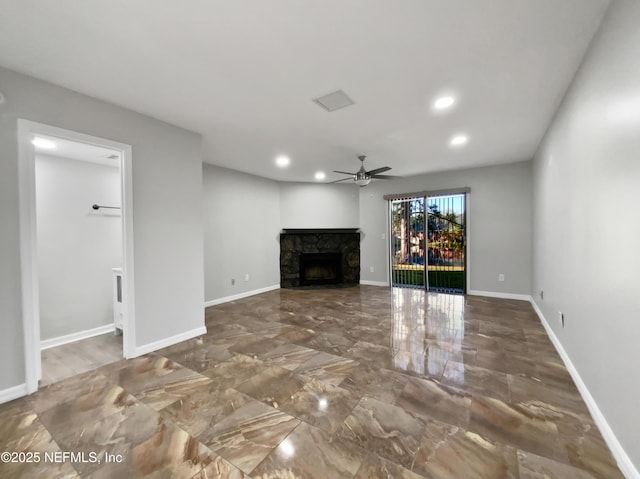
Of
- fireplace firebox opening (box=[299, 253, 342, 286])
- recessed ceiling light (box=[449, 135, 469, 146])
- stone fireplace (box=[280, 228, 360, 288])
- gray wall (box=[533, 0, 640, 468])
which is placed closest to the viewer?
gray wall (box=[533, 0, 640, 468])

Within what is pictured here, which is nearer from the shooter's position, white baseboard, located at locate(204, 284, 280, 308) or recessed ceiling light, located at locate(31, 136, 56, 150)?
recessed ceiling light, located at locate(31, 136, 56, 150)

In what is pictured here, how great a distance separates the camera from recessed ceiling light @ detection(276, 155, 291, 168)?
4.49 metres

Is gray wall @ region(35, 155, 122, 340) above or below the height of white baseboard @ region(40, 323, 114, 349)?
above

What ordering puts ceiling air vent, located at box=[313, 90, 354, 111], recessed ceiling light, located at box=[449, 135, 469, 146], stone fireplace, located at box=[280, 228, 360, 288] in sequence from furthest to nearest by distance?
stone fireplace, located at box=[280, 228, 360, 288] < recessed ceiling light, located at box=[449, 135, 469, 146] < ceiling air vent, located at box=[313, 90, 354, 111]

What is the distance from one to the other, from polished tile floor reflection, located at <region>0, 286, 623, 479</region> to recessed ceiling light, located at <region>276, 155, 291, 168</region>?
292cm

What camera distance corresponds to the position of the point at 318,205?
21.7ft

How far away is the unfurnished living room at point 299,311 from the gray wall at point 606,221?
0.02 meters

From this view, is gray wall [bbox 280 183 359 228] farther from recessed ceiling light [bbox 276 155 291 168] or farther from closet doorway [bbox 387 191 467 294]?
recessed ceiling light [bbox 276 155 291 168]

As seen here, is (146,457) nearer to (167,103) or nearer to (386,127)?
(167,103)

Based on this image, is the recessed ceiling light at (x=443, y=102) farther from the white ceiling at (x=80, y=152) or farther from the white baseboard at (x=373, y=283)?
the white baseboard at (x=373, y=283)

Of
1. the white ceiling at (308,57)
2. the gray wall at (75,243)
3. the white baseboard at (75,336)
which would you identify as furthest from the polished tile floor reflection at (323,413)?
the white ceiling at (308,57)

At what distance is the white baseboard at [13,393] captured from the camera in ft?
6.64

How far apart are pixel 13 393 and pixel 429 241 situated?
6.43 meters

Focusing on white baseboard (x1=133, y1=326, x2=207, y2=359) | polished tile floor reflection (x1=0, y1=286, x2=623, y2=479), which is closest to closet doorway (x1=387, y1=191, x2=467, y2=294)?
polished tile floor reflection (x1=0, y1=286, x2=623, y2=479)
